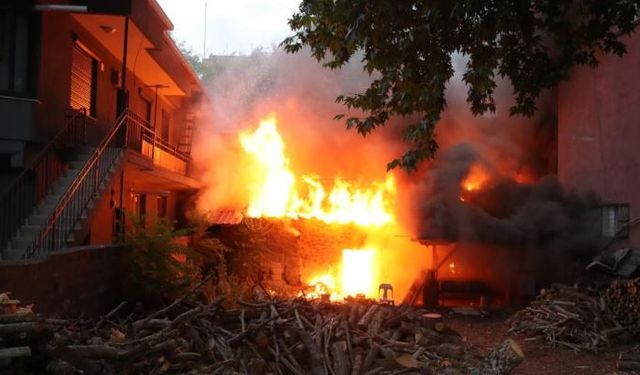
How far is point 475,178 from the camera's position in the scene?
16859mm

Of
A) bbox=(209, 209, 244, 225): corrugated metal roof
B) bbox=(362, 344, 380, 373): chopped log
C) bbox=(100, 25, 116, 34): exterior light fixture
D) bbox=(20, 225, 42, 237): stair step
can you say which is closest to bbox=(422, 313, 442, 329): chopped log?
bbox=(362, 344, 380, 373): chopped log

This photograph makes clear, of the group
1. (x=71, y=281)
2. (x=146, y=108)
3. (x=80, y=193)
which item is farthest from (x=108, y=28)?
(x=71, y=281)

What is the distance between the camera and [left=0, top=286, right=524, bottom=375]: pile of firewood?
5.71m

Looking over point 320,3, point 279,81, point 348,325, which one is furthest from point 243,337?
point 279,81

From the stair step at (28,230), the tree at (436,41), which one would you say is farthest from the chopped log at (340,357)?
the stair step at (28,230)

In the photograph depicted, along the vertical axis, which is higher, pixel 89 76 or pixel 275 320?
pixel 89 76

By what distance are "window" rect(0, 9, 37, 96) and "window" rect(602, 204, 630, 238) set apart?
12.2 metres

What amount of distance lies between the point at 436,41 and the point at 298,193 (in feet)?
35.9

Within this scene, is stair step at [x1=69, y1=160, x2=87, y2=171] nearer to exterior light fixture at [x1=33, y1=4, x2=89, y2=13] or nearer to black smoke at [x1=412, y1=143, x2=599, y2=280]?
exterior light fixture at [x1=33, y1=4, x2=89, y2=13]

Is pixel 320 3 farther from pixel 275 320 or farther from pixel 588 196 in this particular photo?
pixel 588 196

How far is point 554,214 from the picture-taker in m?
14.8

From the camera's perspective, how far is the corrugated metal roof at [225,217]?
55.7ft

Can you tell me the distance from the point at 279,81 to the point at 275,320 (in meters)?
13.6

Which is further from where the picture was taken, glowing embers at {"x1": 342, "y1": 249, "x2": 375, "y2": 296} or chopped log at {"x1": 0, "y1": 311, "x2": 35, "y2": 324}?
glowing embers at {"x1": 342, "y1": 249, "x2": 375, "y2": 296}
